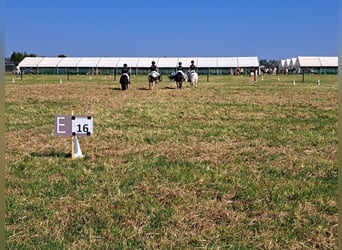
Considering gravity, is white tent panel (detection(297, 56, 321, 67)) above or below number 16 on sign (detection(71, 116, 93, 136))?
above

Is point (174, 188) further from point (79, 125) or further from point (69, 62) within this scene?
point (69, 62)

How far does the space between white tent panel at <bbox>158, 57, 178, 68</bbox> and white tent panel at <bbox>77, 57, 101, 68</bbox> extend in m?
10.5

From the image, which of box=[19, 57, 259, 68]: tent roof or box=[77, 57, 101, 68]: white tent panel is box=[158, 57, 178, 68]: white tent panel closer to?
box=[19, 57, 259, 68]: tent roof

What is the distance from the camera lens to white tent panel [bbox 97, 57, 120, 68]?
68.9 m

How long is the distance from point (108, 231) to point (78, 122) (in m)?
2.70

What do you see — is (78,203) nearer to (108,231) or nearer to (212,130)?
(108,231)

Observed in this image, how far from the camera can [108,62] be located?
69.9 m

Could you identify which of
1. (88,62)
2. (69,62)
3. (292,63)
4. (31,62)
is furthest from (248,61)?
(31,62)

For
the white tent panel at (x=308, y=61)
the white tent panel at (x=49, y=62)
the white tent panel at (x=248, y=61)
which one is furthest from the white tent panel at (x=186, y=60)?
the white tent panel at (x=49, y=62)

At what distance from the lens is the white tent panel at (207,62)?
68.2 meters

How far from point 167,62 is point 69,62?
16.2 m

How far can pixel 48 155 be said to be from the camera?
Result: 6.55m

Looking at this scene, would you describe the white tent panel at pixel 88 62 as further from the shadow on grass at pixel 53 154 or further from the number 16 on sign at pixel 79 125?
the number 16 on sign at pixel 79 125

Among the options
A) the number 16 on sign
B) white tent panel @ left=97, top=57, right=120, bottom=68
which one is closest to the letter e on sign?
the number 16 on sign
